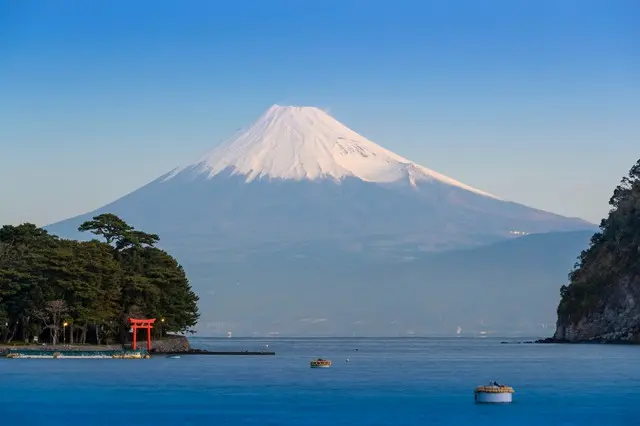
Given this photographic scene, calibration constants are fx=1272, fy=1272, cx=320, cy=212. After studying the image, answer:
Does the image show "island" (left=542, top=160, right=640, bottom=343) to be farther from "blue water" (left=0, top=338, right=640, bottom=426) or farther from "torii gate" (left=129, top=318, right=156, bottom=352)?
"torii gate" (left=129, top=318, right=156, bottom=352)

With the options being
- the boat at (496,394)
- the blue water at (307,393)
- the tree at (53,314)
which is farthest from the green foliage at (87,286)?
the boat at (496,394)

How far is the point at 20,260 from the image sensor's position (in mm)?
114750

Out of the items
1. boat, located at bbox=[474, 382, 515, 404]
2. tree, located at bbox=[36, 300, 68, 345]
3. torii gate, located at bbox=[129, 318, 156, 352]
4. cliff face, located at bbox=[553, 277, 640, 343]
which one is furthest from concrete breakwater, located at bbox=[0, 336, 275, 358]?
cliff face, located at bbox=[553, 277, 640, 343]

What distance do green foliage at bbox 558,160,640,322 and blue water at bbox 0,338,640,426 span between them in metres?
46.0

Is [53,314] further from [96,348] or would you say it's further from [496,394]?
[496,394]

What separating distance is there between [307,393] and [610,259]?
318ft

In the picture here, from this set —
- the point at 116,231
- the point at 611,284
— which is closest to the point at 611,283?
the point at 611,284

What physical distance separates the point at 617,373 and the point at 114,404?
134ft

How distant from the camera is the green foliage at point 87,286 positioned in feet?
367

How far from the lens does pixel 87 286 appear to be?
112250 millimetres

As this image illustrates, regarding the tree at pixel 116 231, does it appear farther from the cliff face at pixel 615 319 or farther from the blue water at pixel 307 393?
the cliff face at pixel 615 319

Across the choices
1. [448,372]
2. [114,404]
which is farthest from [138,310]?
[114,404]

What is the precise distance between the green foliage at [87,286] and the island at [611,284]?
55.6m

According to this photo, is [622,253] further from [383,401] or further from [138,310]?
[383,401]
